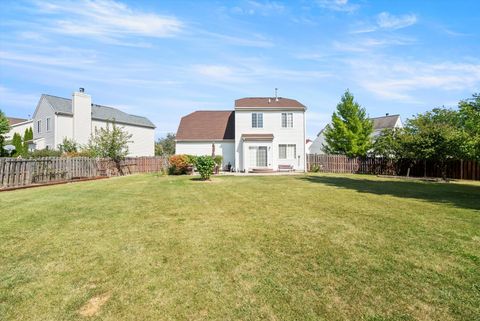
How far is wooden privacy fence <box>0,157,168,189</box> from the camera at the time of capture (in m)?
14.5

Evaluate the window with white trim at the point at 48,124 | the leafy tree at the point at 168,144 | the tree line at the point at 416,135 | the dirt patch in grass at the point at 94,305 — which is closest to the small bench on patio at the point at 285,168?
the tree line at the point at 416,135

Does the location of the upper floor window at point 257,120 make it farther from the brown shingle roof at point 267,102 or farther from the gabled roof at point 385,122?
the gabled roof at point 385,122

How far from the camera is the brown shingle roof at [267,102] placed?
27.1 meters

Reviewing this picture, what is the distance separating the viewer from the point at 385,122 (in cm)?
4472

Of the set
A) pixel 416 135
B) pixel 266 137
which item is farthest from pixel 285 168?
pixel 416 135

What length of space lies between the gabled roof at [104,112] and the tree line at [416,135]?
25.3 m

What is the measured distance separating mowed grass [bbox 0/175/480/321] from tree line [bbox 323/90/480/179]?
34.1ft

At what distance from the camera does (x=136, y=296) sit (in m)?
3.49

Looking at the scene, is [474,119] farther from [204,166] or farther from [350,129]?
[350,129]

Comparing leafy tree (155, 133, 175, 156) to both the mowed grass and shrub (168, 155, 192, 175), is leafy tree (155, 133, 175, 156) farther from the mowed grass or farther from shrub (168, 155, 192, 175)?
the mowed grass

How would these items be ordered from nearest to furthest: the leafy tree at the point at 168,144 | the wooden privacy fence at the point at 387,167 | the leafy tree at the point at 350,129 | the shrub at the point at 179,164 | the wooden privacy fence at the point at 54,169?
the wooden privacy fence at the point at 54,169 → the shrub at the point at 179,164 → the wooden privacy fence at the point at 387,167 → the leafy tree at the point at 350,129 → the leafy tree at the point at 168,144

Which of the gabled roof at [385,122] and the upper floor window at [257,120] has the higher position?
the gabled roof at [385,122]

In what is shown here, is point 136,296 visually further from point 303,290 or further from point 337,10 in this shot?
point 337,10

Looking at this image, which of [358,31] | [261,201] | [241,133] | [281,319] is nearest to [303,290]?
[281,319]
